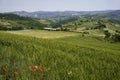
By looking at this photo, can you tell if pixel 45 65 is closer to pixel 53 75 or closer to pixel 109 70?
pixel 53 75

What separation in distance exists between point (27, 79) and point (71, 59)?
2237 millimetres

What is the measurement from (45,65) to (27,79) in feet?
4.32

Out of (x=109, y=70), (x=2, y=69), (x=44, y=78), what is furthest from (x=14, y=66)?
(x=109, y=70)

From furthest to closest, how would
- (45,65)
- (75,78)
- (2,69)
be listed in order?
1. (45,65)
2. (2,69)
3. (75,78)

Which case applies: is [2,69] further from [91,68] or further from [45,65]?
[91,68]

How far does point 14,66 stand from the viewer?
15.3 feet

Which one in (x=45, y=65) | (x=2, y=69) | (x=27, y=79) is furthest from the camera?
(x=45, y=65)

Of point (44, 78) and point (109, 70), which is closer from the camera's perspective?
point (44, 78)

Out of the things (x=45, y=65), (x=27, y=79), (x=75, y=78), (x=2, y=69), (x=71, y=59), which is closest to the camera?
(x=27, y=79)

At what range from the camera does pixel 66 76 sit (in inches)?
163

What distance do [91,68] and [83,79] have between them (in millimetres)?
997

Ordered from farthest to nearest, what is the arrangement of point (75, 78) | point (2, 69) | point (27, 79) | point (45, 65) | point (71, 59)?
point (71, 59), point (45, 65), point (2, 69), point (75, 78), point (27, 79)

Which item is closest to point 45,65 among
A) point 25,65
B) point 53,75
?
point 25,65

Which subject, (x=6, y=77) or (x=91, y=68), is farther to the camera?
(x=91, y=68)
